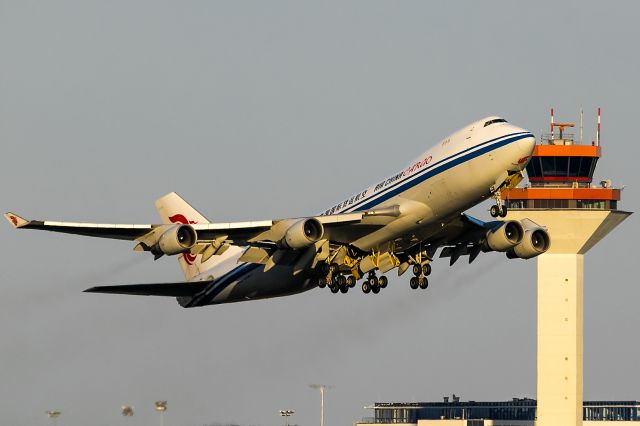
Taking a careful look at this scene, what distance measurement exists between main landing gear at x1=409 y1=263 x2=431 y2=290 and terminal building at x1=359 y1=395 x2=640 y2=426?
8173 cm

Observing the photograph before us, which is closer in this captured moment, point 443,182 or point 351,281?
point 443,182

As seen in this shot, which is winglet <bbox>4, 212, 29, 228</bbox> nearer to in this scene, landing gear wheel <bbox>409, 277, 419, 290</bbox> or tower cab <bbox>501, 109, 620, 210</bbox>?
landing gear wheel <bbox>409, 277, 419, 290</bbox>

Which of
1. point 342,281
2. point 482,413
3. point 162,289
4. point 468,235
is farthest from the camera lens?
point 482,413

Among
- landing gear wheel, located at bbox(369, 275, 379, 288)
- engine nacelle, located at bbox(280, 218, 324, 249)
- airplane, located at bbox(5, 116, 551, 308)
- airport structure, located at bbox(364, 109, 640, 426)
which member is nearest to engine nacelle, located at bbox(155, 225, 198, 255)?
airplane, located at bbox(5, 116, 551, 308)

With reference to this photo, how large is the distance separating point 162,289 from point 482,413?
88226 mm

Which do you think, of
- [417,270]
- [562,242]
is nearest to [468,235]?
[417,270]

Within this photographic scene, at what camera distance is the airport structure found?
145625 mm

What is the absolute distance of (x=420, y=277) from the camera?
86875mm

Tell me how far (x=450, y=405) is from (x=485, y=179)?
10300 centimetres

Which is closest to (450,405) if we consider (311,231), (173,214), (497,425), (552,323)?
(497,425)

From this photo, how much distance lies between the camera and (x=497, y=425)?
6742 inches

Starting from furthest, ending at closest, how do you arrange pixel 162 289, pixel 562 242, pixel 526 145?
pixel 562 242 < pixel 162 289 < pixel 526 145

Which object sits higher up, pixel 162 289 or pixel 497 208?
pixel 497 208

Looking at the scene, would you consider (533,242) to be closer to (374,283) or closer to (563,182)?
(374,283)
